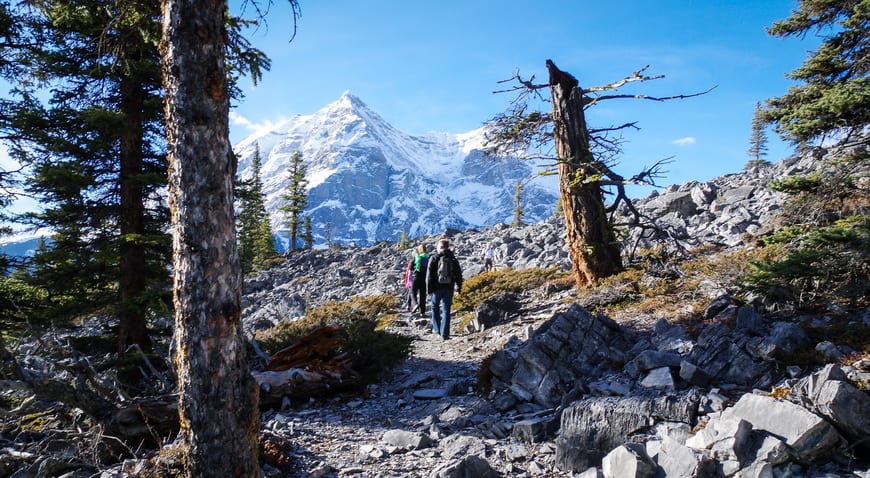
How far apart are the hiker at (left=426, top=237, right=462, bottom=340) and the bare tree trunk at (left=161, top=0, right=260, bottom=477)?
7041 mm

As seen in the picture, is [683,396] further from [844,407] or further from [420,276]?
[420,276]

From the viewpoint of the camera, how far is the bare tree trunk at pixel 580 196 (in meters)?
10.5

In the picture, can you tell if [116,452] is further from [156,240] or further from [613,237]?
[613,237]

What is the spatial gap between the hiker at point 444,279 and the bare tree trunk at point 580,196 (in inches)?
118

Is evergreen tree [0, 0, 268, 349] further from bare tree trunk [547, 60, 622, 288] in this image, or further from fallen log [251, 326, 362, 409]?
bare tree trunk [547, 60, 622, 288]

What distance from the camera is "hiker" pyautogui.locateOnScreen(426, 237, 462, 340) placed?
407 inches

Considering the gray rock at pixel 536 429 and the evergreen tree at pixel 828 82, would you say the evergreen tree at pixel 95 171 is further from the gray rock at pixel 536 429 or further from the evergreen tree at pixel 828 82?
the evergreen tree at pixel 828 82

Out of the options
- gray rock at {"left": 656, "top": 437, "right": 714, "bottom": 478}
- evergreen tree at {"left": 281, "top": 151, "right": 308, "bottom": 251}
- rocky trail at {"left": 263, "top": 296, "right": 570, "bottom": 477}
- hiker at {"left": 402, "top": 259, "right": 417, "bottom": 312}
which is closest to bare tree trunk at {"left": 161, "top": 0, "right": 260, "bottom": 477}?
rocky trail at {"left": 263, "top": 296, "right": 570, "bottom": 477}

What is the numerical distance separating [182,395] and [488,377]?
13.8 feet

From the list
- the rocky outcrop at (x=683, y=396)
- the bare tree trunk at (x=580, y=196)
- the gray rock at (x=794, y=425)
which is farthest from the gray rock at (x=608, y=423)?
the bare tree trunk at (x=580, y=196)

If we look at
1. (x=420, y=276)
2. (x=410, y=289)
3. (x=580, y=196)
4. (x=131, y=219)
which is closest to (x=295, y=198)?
(x=410, y=289)

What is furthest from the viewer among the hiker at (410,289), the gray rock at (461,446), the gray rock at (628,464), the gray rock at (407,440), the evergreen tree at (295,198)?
the evergreen tree at (295,198)

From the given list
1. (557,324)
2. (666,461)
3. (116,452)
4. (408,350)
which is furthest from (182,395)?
(408,350)

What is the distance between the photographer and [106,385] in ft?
17.0
